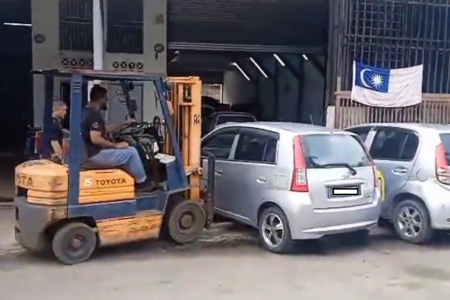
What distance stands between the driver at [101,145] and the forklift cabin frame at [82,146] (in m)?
0.20

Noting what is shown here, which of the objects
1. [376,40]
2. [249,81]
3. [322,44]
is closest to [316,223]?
[376,40]

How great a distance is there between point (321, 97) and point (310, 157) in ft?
32.1

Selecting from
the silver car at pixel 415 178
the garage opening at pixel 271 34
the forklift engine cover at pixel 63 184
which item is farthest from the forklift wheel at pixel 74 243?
the garage opening at pixel 271 34

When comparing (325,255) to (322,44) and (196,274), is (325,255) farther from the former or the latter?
(322,44)

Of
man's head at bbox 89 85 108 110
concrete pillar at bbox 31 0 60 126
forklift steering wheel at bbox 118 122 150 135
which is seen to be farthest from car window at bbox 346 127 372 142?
concrete pillar at bbox 31 0 60 126

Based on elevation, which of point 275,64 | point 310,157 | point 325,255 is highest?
point 275,64

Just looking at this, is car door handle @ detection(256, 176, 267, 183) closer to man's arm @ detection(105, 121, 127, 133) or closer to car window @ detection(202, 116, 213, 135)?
man's arm @ detection(105, 121, 127, 133)

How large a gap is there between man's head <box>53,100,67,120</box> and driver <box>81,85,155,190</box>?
0.96 meters

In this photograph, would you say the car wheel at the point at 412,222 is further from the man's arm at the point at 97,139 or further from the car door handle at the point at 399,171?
the man's arm at the point at 97,139

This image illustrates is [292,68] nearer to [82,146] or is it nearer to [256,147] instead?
[256,147]

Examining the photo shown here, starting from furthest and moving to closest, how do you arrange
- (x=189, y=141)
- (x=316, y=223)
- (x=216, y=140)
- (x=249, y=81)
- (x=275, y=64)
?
(x=249, y=81) → (x=275, y=64) → (x=216, y=140) → (x=189, y=141) → (x=316, y=223)

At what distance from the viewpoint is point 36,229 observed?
22.0 ft

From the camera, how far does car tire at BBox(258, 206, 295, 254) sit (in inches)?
291

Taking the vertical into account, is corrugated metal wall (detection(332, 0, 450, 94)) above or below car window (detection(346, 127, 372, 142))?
above
